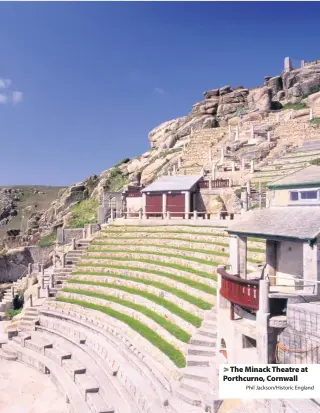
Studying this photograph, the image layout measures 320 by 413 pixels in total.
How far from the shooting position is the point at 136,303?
1708cm

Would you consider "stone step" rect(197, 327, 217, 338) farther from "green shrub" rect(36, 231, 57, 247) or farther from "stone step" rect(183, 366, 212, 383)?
"green shrub" rect(36, 231, 57, 247)

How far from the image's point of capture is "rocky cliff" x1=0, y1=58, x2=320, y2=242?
5194 cm

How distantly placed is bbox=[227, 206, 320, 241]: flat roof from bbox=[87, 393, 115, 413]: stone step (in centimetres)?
685

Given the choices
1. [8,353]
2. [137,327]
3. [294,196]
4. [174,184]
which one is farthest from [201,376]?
[174,184]

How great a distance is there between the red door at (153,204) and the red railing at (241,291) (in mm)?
21046

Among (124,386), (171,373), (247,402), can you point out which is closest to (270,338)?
(247,402)

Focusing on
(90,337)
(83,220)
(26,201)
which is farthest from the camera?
(26,201)

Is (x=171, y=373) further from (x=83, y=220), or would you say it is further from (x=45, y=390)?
(x=83, y=220)

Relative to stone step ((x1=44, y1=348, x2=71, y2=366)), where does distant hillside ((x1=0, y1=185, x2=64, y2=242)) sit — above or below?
above

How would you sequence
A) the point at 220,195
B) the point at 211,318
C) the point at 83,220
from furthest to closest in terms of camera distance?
the point at 83,220 → the point at 220,195 → the point at 211,318

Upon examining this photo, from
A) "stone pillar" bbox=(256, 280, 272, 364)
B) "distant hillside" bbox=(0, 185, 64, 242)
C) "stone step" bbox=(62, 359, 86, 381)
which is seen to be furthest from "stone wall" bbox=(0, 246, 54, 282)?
"stone pillar" bbox=(256, 280, 272, 364)

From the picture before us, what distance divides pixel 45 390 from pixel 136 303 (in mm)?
5188

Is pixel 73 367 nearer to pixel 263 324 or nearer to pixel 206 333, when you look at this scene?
pixel 206 333

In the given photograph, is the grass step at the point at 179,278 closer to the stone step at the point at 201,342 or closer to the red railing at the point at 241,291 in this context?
the stone step at the point at 201,342
